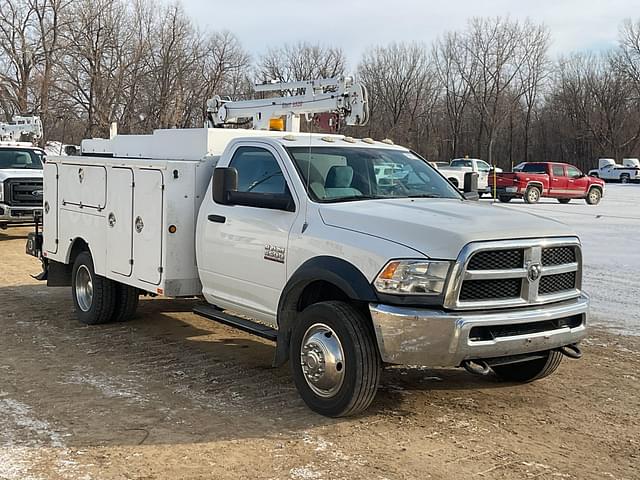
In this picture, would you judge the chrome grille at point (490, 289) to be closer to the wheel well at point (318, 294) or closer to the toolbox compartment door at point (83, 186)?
the wheel well at point (318, 294)

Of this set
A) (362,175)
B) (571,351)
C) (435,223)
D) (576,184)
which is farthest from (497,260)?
(576,184)

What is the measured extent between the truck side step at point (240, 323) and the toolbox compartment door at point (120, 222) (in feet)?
3.74

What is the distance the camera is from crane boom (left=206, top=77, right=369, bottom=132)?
10.7 meters

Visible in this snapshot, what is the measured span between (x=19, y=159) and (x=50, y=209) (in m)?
9.63

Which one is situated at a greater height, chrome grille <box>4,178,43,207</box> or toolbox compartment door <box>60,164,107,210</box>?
toolbox compartment door <box>60,164,107,210</box>

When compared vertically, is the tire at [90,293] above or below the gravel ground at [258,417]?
above

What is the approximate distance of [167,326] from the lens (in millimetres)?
8516

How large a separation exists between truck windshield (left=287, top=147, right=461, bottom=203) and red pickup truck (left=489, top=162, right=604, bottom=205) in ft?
78.8

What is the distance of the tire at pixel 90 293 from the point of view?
8.30 metres

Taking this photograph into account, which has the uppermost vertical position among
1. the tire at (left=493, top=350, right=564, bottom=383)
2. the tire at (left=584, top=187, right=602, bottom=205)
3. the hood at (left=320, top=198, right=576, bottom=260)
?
the hood at (left=320, top=198, right=576, bottom=260)

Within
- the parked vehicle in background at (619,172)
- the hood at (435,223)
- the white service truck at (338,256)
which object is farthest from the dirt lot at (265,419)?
the parked vehicle in background at (619,172)

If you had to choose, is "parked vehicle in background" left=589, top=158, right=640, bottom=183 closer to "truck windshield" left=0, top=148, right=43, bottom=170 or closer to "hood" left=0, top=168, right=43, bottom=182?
"truck windshield" left=0, top=148, right=43, bottom=170

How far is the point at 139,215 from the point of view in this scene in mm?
7383

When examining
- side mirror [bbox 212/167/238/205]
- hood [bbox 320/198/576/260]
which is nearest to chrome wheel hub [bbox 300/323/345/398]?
hood [bbox 320/198/576/260]
